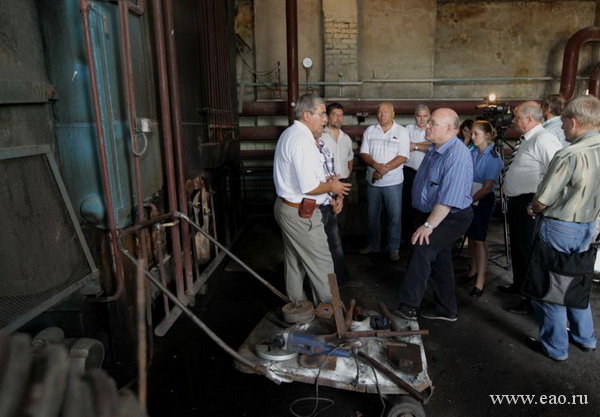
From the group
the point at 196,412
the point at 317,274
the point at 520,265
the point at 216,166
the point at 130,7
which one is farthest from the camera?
the point at 216,166

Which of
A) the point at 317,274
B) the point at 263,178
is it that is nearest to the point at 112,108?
the point at 317,274

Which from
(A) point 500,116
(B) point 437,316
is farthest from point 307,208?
(A) point 500,116

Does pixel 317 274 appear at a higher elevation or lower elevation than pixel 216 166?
lower

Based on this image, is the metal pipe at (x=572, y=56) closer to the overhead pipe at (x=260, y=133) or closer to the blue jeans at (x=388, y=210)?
the overhead pipe at (x=260, y=133)

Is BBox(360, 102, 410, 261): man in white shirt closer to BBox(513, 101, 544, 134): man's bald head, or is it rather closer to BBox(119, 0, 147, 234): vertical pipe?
BBox(513, 101, 544, 134): man's bald head

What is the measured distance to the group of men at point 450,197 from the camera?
2744mm

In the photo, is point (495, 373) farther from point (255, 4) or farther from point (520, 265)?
point (255, 4)

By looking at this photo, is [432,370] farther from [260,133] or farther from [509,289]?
[260,133]

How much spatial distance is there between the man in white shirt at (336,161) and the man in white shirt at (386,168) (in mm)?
310

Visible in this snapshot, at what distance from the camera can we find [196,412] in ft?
8.50

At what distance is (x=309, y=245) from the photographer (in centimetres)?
325

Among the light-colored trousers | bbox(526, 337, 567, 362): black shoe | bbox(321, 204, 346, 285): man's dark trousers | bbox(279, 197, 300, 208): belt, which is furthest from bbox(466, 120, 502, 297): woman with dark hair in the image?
bbox(279, 197, 300, 208): belt

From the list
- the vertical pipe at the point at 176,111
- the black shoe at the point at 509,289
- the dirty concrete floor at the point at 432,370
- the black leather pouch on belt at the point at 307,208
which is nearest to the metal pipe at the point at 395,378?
the dirty concrete floor at the point at 432,370

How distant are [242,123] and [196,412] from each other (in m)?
6.37
